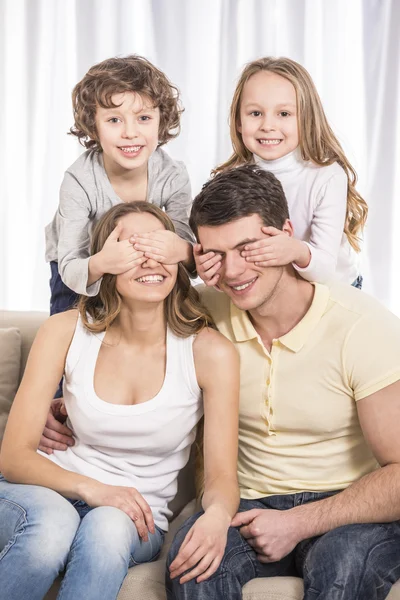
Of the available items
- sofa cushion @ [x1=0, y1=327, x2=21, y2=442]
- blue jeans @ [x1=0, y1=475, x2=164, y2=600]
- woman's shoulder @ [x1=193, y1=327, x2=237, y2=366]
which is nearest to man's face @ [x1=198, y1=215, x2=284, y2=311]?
woman's shoulder @ [x1=193, y1=327, x2=237, y2=366]

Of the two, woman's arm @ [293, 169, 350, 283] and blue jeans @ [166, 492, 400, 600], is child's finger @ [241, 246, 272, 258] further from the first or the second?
blue jeans @ [166, 492, 400, 600]

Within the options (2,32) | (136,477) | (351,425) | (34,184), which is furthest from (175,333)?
(2,32)

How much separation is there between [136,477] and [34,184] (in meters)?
2.03

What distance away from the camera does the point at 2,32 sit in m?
3.50

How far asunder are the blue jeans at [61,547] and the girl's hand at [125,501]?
0.07 ft

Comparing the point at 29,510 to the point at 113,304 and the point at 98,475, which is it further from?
the point at 113,304

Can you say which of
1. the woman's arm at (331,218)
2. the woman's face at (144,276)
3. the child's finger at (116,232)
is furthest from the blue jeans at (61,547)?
the woman's arm at (331,218)

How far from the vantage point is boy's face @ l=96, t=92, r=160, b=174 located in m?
1.97

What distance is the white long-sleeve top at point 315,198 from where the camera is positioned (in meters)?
2.02

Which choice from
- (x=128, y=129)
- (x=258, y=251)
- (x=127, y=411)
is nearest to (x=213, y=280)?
(x=258, y=251)

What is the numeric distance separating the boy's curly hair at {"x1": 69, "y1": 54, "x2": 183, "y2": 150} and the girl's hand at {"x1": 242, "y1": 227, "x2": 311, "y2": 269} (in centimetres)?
52

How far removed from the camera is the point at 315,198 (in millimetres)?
2051

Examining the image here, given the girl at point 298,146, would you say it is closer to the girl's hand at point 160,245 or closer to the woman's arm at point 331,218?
the woman's arm at point 331,218

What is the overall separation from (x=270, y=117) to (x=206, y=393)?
737mm
